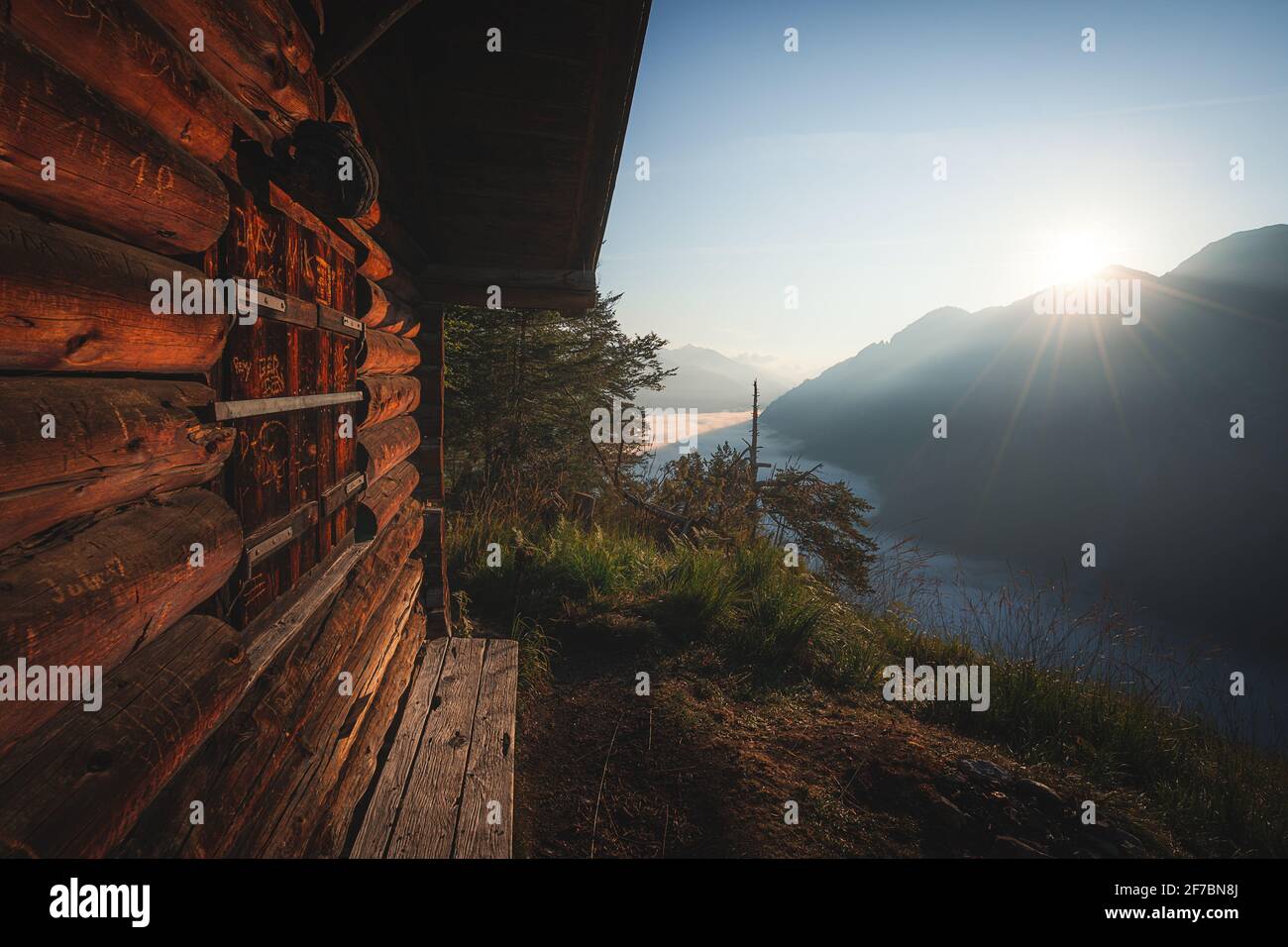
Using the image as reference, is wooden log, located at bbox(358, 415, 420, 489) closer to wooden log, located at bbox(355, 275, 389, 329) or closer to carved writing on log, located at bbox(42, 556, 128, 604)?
wooden log, located at bbox(355, 275, 389, 329)

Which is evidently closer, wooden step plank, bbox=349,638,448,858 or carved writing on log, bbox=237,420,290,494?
carved writing on log, bbox=237,420,290,494

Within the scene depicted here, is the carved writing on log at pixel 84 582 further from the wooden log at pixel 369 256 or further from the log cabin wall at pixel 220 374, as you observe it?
the wooden log at pixel 369 256

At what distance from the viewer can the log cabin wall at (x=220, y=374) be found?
0.86m

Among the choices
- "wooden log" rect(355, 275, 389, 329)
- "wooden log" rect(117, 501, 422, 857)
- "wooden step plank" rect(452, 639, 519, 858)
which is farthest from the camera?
"wooden log" rect(355, 275, 389, 329)

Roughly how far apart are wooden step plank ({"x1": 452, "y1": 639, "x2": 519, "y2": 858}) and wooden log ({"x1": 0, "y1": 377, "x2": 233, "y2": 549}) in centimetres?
167

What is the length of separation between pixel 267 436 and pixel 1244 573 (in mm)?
75727

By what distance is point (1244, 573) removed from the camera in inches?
1941

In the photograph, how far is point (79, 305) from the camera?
0.93 metres

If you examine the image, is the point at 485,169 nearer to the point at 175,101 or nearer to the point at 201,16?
the point at 201,16

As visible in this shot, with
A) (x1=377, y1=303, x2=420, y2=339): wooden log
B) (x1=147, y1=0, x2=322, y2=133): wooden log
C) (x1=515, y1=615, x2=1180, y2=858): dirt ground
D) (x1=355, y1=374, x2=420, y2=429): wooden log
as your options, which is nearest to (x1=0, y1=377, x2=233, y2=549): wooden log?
(x1=147, y1=0, x2=322, y2=133): wooden log

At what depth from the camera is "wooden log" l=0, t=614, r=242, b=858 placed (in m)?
0.82

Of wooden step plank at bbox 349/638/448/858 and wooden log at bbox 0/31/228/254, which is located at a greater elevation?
wooden log at bbox 0/31/228/254

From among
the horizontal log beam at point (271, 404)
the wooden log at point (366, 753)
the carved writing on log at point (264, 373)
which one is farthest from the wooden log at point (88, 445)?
the wooden log at point (366, 753)
